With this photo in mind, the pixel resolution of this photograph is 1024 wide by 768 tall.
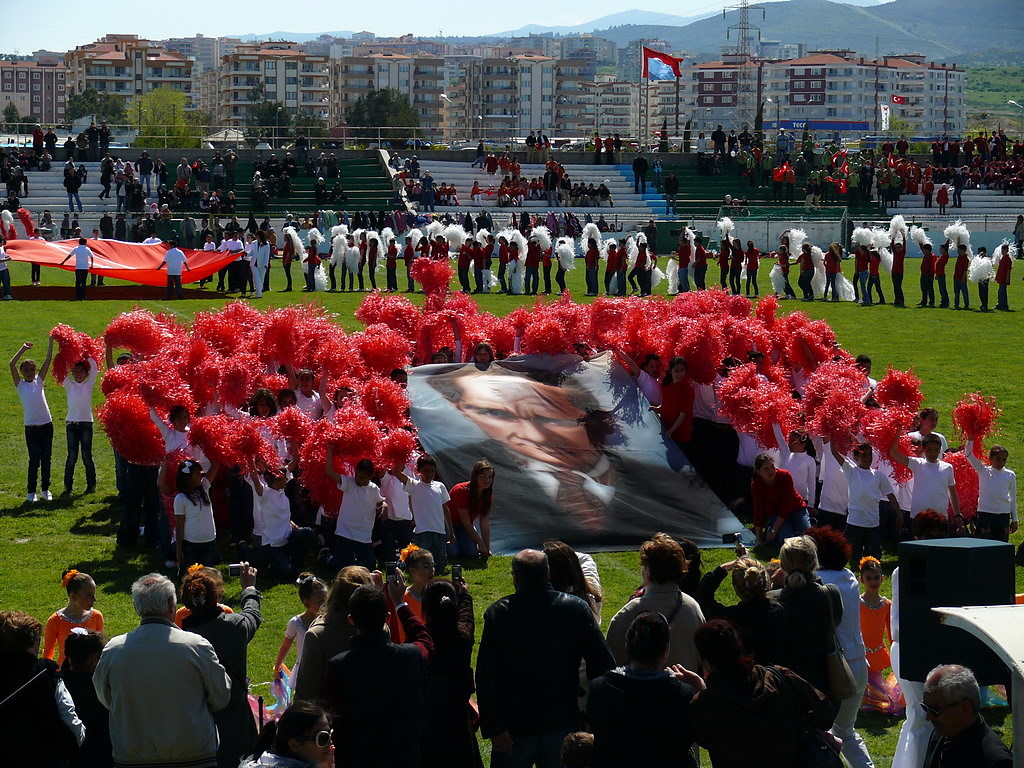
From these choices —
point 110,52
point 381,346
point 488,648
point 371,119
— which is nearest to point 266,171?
point 381,346

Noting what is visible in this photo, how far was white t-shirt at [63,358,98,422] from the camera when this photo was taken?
1101 cm

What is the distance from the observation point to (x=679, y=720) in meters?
4.41

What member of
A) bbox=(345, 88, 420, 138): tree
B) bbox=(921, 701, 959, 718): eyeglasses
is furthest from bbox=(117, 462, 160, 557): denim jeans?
bbox=(345, 88, 420, 138): tree

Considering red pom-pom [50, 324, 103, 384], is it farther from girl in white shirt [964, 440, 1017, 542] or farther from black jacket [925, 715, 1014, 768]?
black jacket [925, 715, 1014, 768]

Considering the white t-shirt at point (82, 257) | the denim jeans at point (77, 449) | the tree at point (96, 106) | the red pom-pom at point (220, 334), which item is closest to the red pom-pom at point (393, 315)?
the red pom-pom at point (220, 334)

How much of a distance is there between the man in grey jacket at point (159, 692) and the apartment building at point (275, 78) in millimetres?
164827

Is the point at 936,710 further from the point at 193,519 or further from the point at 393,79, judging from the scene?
the point at 393,79

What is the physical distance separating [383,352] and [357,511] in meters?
2.45

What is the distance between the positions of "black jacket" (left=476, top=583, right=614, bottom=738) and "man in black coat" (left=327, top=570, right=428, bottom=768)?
307 mm

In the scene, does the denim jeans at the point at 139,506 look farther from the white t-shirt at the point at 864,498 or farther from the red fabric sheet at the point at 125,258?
the red fabric sheet at the point at 125,258

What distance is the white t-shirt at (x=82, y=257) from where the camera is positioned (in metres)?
23.0

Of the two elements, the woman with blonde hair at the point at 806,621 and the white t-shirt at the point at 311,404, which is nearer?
the woman with blonde hair at the point at 806,621

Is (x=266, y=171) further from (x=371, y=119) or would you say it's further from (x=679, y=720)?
(x=371, y=119)

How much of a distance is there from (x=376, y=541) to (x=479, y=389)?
6.50 ft
